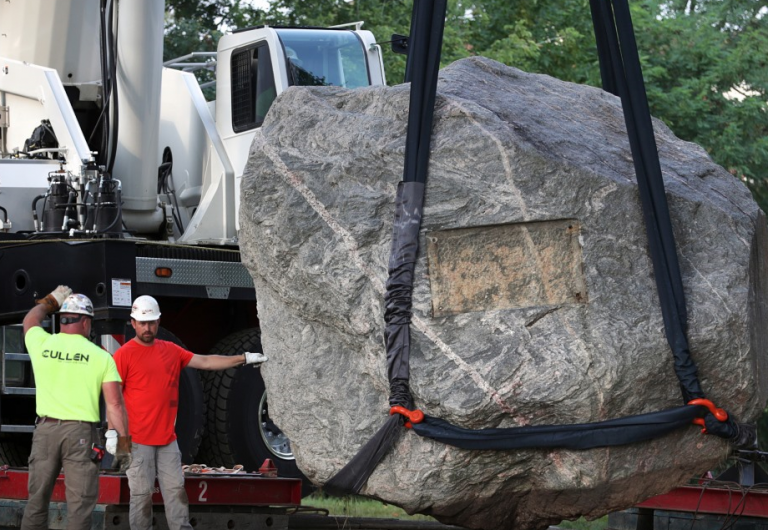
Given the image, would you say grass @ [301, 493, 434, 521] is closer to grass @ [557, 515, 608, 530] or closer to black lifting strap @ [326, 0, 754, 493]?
grass @ [557, 515, 608, 530]

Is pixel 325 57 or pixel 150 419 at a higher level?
pixel 325 57

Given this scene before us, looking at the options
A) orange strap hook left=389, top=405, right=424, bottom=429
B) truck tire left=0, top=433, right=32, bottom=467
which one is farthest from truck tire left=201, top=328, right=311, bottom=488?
orange strap hook left=389, top=405, right=424, bottom=429

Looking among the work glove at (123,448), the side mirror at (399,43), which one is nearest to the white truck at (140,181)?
the side mirror at (399,43)

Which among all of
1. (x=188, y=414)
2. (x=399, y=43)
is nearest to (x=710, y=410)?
(x=188, y=414)

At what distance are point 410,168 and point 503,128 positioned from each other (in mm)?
Result: 538

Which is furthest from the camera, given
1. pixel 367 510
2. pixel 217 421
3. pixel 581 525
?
pixel 367 510

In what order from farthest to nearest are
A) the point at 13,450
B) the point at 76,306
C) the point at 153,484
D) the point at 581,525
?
the point at 581,525
the point at 13,450
the point at 153,484
the point at 76,306

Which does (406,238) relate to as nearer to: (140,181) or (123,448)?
(123,448)

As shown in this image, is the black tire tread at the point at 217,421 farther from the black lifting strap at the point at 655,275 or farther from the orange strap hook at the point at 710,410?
the orange strap hook at the point at 710,410

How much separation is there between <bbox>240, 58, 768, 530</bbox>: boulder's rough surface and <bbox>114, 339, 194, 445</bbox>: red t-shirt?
1.69m

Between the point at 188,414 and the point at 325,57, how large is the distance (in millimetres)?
3522

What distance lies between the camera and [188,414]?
33.3 feet

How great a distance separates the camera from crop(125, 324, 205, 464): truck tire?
33.3 feet

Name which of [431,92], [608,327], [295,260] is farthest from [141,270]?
[608,327]
